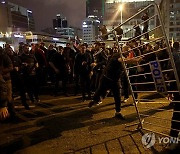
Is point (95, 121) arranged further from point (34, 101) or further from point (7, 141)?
point (34, 101)

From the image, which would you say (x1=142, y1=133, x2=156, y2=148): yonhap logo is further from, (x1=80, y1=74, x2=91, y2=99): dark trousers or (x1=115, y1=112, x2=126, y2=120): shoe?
(x1=80, y1=74, x2=91, y2=99): dark trousers

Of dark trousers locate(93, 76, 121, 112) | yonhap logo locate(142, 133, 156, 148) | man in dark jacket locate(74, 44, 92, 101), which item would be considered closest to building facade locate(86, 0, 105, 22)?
man in dark jacket locate(74, 44, 92, 101)

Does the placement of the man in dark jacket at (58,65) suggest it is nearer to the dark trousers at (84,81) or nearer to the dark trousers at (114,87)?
the dark trousers at (84,81)

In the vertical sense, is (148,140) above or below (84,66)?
below

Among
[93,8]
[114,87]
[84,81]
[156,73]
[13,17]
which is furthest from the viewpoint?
[93,8]

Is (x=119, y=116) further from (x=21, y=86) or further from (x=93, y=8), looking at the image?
(x=93, y=8)

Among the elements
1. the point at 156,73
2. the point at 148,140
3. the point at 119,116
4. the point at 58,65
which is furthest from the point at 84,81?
the point at 156,73

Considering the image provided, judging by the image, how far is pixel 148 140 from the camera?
5.48m

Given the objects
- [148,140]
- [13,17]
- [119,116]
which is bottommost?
[148,140]

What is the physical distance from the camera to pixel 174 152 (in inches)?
189

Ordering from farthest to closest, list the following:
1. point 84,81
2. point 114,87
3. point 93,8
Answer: point 93,8
point 84,81
point 114,87

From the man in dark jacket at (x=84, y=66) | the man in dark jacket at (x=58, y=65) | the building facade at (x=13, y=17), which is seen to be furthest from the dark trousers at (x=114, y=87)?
the building facade at (x=13, y=17)

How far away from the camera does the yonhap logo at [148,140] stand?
525 cm

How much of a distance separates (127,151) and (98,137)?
938mm
